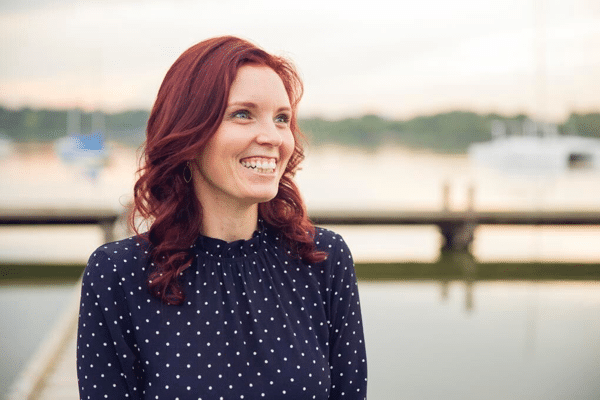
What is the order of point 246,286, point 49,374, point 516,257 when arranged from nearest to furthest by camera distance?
point 246,286 → point 49,374 → point 516,257

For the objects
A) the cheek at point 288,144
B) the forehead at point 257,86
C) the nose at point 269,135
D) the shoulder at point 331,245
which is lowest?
the shoulder at point 331,245

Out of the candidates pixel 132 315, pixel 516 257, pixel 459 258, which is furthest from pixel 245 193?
pixel 516 257

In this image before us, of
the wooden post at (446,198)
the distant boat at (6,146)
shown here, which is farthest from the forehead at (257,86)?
the distant boat at (6,146)

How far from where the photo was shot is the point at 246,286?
1.49 m

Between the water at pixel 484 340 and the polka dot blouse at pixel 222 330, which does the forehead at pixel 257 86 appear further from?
the water at pixel 484 340

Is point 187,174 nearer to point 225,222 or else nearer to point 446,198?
point 225,222

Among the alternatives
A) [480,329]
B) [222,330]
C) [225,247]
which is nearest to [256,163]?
[225,247]

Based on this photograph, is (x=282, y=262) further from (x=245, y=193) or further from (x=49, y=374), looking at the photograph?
(x=49, y=374)

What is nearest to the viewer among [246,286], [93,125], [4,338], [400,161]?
[246,286]

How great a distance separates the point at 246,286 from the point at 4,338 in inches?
314

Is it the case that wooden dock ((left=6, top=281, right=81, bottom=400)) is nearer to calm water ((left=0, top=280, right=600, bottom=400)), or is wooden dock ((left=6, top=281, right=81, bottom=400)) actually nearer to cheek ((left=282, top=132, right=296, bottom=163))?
calm water ((left=0, top=280, right=600, bottom=400))

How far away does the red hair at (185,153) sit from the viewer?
4.50 ft

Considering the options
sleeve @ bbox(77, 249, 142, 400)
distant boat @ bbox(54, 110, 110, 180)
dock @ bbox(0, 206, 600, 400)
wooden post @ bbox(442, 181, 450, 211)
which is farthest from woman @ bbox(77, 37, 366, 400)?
distant boat @ bbox(54, 110, 110, 180)

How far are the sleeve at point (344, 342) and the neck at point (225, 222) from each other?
226 mm
